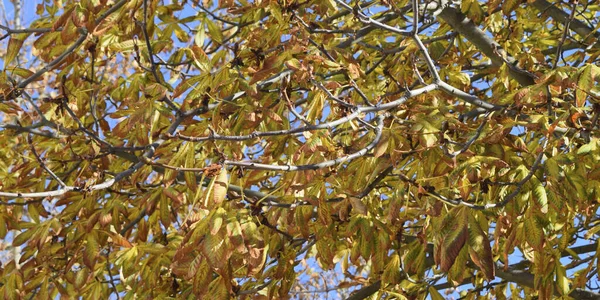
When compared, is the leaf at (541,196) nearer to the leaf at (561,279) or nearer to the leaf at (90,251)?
the leaf at (561,279)

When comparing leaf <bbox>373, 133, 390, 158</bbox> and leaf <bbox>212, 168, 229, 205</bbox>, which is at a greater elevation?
leaf <bbox>373, 133, 390, 158</bbox>

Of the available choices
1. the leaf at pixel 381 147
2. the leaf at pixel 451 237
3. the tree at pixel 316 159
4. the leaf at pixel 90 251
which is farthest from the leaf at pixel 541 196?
the leaf at pixel 90 251

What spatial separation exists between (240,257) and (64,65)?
1.92m

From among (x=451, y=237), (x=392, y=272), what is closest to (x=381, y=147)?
(x=451, y=237)

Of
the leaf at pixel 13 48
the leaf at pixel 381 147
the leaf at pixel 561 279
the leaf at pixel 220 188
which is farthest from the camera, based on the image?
the leaf at pixel 13 48

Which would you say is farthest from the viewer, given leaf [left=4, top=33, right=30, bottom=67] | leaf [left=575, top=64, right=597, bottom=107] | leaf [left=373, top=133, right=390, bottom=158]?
leaf [left=4, top=33, right=30, bottom=67]

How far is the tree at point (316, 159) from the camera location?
261 cm

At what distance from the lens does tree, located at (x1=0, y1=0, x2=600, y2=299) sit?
261 cm

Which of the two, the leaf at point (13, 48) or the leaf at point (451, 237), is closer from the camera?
the leaf at point (451, 237)

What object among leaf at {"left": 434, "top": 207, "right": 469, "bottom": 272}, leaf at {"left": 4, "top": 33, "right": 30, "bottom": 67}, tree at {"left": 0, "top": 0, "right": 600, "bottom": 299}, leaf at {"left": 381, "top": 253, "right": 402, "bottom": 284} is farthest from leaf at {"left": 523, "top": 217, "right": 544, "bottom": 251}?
leaf at {"left": 4, "top": 33, "right": 30, "bottom": 67}

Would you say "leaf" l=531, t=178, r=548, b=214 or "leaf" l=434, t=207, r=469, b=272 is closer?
"leaf" l=434, t=207, r=469, b=272

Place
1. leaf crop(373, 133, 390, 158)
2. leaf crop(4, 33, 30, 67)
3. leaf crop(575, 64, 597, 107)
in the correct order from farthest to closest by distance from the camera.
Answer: leaf crop(4, 33, 30, 67), leaf crop(575, 64, 597, 107), leaf crop(373, 133, 390, 158)

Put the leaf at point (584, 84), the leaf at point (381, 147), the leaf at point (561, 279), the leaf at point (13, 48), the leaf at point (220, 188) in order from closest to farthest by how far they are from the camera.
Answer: the leaf at point (220, 188), the leaf at point (381, 147), the leaf at point (584, 84), the leaf at point (561, 279), the leaf at point (13, 48)

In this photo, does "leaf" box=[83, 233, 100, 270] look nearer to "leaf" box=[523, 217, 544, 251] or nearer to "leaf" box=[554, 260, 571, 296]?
"leaf" box=[523, 217, 544, 251]
